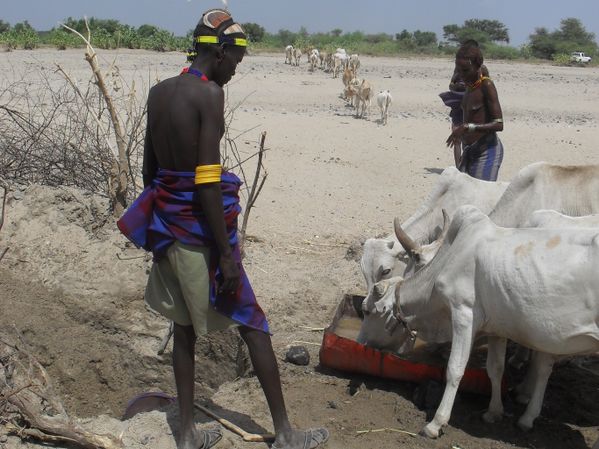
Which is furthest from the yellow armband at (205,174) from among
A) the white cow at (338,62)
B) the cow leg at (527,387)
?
the white cow at (338,62)

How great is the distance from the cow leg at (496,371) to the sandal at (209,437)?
1449mm

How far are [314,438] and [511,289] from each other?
1.16 m

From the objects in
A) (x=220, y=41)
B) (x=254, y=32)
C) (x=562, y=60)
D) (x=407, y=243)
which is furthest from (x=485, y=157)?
(x=254, y=32)

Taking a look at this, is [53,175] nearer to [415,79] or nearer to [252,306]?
[252,306]

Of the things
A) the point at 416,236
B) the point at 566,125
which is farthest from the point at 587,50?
the point at 416,236

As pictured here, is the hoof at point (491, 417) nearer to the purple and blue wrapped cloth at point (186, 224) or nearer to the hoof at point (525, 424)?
the hoof at point (525, 424)

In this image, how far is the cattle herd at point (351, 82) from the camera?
Result: 15.5 m

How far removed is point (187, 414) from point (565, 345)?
1.76 meters

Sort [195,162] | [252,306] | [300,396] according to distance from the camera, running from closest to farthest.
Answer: [195,162] → [252,306] → [300,396]

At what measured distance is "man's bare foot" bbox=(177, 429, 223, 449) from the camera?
3.44 metres

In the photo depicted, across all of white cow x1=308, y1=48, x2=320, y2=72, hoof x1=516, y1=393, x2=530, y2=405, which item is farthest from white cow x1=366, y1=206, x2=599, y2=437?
white cow x1=308, y1=48, x2=320, y2=72

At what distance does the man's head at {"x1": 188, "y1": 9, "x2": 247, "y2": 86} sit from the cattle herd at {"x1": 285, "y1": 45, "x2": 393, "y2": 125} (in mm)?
12249

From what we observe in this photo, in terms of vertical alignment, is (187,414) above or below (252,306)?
below

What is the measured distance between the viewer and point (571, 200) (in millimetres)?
5000
